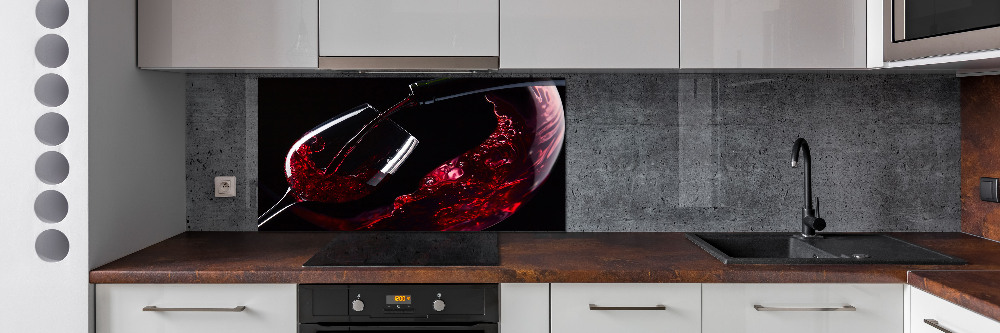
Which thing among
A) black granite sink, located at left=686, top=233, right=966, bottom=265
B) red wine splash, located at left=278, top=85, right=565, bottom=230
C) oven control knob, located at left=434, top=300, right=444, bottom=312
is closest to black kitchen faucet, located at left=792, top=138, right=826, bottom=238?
black granite sink, located at left=686, top=233, right=966, bottom=265

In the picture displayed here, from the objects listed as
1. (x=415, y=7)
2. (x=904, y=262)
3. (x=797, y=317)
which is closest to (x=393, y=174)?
(x=415, y=7)

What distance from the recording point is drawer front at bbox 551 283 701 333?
1822mm

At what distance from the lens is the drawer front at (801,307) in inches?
71.1

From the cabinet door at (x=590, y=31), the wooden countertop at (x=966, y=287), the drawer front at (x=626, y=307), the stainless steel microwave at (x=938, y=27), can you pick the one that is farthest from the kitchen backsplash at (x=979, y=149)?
the drawer front at (x=626, y=307)

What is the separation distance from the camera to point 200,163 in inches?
97.4

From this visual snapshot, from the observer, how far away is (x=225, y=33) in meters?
2.08

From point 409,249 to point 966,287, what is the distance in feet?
4.70

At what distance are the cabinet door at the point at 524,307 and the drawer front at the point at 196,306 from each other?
0.55 m

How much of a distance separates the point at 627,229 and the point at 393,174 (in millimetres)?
857

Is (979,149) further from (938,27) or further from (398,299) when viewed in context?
(398,299)

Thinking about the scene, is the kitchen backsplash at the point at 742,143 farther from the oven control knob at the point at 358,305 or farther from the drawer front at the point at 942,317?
the oven control knob at the point at 358,305
